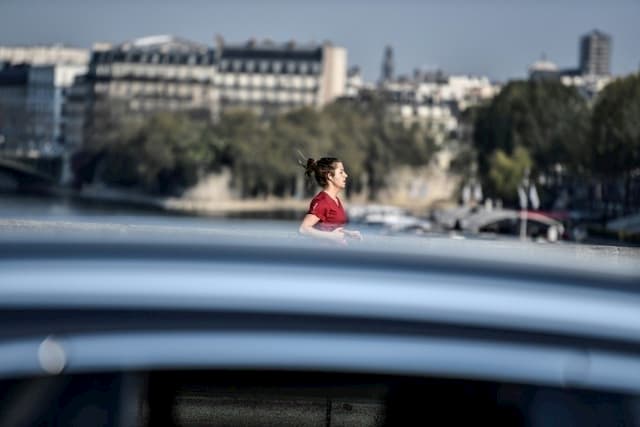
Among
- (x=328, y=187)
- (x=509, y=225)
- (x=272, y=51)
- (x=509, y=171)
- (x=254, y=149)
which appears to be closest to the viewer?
(x=328, y=187)

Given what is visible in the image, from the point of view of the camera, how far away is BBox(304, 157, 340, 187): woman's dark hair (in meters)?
5.46

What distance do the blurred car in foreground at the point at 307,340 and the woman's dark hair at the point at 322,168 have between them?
4.04 m

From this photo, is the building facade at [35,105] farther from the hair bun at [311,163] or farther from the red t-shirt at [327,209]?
the hair bun at [311,163]

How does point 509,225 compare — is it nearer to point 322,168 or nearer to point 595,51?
point 322,168

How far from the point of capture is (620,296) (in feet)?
4.45

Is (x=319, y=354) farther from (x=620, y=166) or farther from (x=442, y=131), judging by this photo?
(x=442, y=131)

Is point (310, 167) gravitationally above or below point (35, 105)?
below

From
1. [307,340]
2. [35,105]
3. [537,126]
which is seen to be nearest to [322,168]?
[307,340]

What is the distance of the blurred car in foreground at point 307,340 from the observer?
1254 millimetres

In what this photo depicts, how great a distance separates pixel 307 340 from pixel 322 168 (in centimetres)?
430

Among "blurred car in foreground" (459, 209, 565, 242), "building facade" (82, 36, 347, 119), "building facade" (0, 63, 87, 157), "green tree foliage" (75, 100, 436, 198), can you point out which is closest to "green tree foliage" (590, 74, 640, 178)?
"blurred car in foreground" (459, 209, 565, 242)

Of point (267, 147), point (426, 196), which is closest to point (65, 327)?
point (267, 147)

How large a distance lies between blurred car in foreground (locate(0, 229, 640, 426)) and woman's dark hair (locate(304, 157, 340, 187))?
159 inches

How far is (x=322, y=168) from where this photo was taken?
557 centimetres
